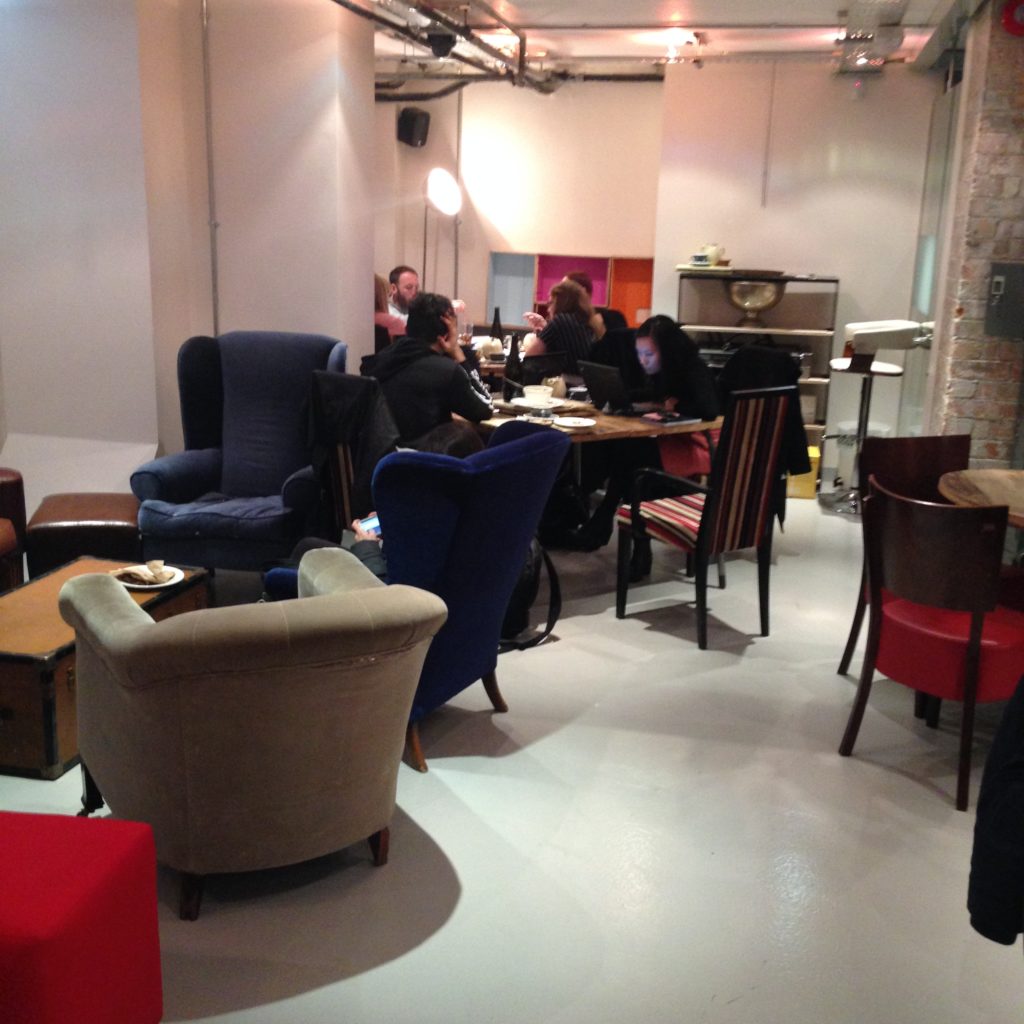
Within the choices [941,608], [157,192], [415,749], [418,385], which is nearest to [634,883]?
[415,749]

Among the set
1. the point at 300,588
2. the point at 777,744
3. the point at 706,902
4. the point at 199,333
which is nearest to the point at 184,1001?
the point at 300,588

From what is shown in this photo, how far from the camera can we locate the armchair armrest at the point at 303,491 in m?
4.36

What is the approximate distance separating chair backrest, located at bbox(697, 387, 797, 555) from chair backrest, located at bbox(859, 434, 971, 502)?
0.40m

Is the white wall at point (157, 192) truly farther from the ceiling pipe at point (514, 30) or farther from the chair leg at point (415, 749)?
the chair leg at point (415, 749)

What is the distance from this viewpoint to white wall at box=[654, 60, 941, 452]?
24.9 ft

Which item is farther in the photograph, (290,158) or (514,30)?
(514,30)

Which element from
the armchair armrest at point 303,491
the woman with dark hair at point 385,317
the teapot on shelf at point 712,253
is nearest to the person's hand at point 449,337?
the armchair armrest at point 303,491

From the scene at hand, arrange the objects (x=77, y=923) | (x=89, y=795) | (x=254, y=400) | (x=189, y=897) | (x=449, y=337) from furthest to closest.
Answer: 1. (x=254, y=400)
2. (x=449, y=337)
3. (x=89, y=795)
4. (x=189, y=897)
5. (x=77, y=923)

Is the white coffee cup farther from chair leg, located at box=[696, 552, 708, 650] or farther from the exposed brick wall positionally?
the exposed brick wall

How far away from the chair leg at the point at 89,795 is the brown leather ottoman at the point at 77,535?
162 centimetres

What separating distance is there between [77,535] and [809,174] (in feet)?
18.9

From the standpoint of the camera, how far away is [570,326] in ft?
20.6

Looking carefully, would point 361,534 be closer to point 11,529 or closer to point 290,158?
point 11,529

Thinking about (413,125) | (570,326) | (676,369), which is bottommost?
(676,369)
